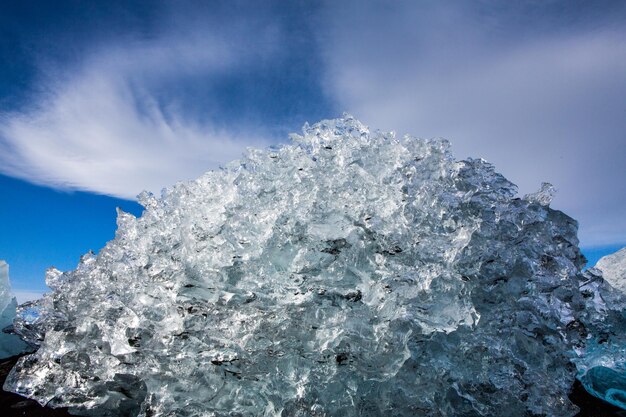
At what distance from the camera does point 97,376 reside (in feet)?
13.1

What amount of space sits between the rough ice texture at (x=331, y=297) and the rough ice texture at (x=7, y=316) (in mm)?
2186

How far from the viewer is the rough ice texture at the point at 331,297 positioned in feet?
Answer: 11.7

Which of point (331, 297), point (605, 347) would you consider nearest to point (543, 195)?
point (605, 347)

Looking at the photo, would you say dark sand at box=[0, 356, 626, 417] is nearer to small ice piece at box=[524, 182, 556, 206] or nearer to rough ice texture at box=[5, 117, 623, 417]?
rough ice texture at box=[5, 117, 623, 417]

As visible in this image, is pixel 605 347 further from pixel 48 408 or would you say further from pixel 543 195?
pixel 48 408

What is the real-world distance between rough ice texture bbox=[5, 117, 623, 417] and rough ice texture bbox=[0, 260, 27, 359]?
7.17 feet

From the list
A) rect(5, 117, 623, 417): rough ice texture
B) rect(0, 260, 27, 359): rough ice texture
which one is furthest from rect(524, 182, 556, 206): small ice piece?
rect(0, 260, 27, 359): rough ice texture

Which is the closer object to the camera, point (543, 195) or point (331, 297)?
point (331, 297)

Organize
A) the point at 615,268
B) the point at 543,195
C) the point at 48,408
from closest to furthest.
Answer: the point at 48,408, the point at 543,195, the point at 615,268

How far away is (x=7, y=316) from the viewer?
21.2ft

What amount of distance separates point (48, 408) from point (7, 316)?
3.40 m

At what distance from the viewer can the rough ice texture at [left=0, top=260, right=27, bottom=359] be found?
19.8ft

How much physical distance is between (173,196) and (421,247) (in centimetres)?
267

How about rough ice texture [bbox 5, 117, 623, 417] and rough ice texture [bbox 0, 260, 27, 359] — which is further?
rough ice texture [bbox 0, 260, 27, 359]
